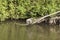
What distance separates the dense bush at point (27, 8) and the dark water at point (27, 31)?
43.6 inches

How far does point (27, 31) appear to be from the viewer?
17.3m

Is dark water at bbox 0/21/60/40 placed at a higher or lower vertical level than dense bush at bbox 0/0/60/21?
lower

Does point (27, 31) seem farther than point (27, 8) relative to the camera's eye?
No

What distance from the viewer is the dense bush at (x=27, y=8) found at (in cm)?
2049

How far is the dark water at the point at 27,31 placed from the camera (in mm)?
15902

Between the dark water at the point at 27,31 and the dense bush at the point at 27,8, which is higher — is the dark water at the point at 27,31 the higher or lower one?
the lower one

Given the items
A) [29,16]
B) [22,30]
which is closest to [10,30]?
[22,30]

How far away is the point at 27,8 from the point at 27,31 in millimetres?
3893

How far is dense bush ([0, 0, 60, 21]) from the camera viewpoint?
2049 centimetres

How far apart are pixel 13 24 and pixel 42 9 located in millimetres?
2754

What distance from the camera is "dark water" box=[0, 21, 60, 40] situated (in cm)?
1590

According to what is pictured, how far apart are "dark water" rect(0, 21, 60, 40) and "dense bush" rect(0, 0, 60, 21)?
1.11 meters

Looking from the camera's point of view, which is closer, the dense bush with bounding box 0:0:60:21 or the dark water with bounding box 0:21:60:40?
the dark water with bounding box 0:21:60:40

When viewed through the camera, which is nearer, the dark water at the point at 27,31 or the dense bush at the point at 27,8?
the dark water at the point at 27,31
